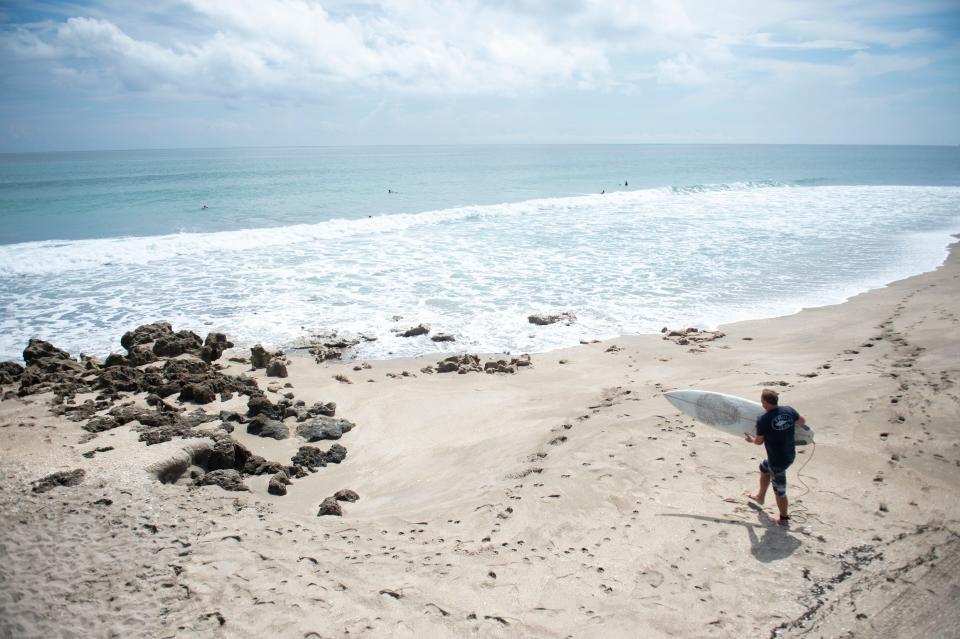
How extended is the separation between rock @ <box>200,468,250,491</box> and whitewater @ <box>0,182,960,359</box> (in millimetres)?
5235

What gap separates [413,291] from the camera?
16234mm

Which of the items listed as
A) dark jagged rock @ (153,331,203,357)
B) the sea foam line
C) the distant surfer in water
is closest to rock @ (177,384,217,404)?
dark jagged rock @ (153,331,203,357)

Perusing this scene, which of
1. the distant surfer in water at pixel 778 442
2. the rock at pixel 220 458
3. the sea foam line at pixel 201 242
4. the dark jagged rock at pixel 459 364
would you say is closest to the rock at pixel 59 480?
the rock at pixel 220 458

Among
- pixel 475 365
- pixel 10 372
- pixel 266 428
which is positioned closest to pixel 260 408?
pixel 266 428

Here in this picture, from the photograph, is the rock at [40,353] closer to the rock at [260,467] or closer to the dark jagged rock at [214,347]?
the dark jagged rock at [214,347]

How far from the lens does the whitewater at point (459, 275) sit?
520 inches

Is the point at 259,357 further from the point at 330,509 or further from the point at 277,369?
the point at 330,509

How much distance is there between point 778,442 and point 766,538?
2.98ft

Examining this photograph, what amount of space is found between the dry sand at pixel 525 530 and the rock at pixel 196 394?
134 centimetres

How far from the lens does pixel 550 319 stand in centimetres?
1342

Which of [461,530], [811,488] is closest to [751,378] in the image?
[811,488]

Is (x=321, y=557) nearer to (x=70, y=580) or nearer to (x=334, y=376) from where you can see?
(x=70, y=580)

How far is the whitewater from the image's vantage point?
43.4 ft

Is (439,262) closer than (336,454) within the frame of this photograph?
No
